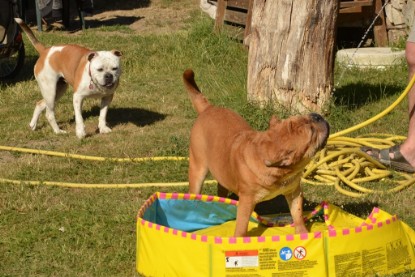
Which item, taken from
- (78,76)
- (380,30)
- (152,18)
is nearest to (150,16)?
(152,18)

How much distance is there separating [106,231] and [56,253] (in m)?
0.45

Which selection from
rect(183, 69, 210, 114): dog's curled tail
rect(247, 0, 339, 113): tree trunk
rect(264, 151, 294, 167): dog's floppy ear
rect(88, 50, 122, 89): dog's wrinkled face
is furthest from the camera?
rect(88, 50, 122, 89): dog's wrinkled face

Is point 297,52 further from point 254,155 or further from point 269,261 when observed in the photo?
point 269,261

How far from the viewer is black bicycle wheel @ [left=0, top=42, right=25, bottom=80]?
37.2ft

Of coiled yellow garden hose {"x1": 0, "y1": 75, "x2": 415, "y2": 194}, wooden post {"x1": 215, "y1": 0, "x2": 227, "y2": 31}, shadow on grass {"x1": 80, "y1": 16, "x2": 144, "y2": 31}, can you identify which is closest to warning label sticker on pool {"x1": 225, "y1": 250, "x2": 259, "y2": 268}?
coiled yellow garden hose {"x1": 0, "y1": 75, "x2": 415, "y2": 194}

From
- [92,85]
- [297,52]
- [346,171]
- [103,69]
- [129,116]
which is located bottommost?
[129,116]

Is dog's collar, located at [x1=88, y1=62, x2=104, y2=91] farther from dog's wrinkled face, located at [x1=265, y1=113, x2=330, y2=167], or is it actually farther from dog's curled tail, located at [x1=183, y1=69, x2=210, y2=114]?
dog's wrinkled face, located at [x1=265, y1=113, x2=330, y2=167]

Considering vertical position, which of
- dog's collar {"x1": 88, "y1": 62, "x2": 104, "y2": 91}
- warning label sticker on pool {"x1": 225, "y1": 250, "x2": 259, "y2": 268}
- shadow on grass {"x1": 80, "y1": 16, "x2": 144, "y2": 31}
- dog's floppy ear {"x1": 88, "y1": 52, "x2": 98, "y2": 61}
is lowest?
shadow on grass {"x1": 80, "y1": 16, "x2": 144, "y2": 31}

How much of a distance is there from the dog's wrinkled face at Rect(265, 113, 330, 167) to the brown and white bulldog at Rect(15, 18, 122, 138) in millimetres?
Answer: 4228

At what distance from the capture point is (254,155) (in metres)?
4.57

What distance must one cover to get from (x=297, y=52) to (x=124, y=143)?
2.01 metres

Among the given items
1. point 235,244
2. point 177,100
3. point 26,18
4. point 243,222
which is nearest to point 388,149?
point 243,222

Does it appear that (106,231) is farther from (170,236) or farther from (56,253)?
(170,236)

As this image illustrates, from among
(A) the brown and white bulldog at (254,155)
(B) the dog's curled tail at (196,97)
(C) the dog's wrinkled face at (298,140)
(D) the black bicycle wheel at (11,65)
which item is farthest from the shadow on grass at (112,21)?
(C) the dog's wrinkled face at (298,140)
